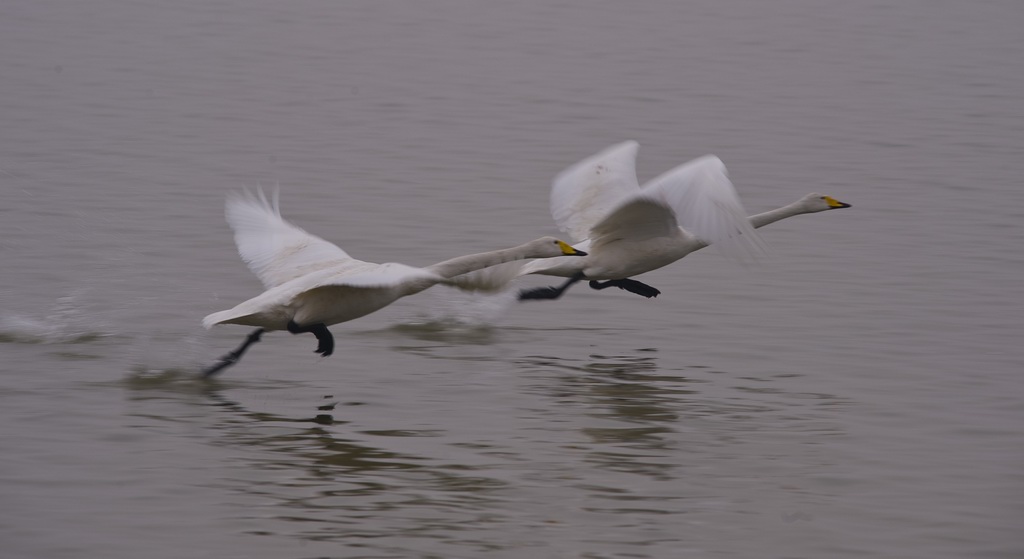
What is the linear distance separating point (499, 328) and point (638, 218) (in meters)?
1.28

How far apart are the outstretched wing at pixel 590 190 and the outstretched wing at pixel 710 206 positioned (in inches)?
71.9

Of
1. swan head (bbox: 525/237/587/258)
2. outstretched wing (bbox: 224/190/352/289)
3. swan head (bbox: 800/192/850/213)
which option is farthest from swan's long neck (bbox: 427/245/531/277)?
swan head (bbox: 800/192/850/213)

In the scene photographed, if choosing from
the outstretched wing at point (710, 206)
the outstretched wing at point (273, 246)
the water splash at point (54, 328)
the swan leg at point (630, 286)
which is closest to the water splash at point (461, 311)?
the swan leg at point (630, 286)

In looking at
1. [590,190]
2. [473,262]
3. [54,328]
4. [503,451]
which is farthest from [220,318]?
[590,190]

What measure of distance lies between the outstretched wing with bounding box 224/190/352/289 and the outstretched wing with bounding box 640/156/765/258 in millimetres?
1906

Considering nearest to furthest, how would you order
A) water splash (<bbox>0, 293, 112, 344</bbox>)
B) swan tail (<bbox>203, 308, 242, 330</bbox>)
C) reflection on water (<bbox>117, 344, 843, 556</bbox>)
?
reflection on water (<bbox>117, 344, 843, 556</bbox>)
swan tail (<bbox>203, 308, 242, 330</bbox>)
water splash (<bbox>0, 293, 112, 344</bbox>)

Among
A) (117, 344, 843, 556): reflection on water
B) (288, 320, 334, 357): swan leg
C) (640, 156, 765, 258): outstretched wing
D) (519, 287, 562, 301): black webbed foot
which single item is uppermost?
(640, 156, 765, 258): outstretched wing

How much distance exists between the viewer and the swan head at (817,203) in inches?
440

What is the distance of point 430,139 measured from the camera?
663 inches

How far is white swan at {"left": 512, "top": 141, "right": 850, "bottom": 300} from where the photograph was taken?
873 cm

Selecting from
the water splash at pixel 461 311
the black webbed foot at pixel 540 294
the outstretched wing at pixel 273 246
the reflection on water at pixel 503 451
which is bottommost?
the reflection on water at pixel 503 451

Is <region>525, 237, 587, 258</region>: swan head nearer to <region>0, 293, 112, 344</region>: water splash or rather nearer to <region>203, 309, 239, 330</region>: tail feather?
<region>203, 309, 239, 330</region>: tail feather

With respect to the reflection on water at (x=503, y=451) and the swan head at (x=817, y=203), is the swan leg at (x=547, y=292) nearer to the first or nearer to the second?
the reflection on water at (x=503, y=451)

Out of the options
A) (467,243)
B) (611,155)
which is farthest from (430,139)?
(611,155)
